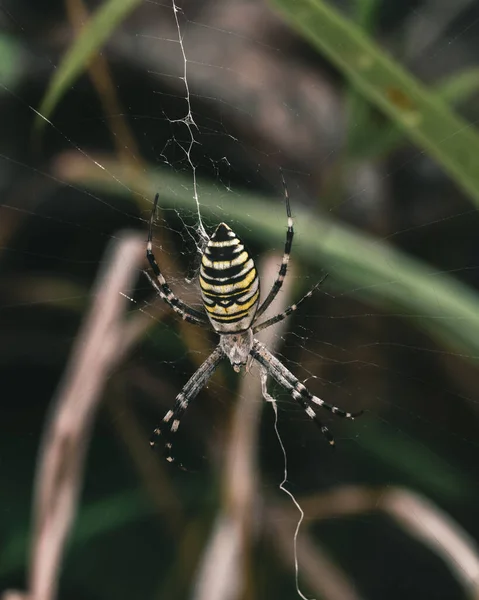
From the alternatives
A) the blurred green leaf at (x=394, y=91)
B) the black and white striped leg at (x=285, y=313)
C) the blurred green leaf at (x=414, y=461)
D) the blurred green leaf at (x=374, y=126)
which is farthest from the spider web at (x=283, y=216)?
the blurred green leaf at (x=394, y=91)

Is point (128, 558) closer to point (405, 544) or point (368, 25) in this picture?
point (405, 544)

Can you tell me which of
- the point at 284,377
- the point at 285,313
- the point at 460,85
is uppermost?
the point at 460,85

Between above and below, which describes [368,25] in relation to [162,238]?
above

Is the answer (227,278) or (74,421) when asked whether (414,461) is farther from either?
(74,421)

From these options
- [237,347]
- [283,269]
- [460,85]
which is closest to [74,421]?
[237,347]

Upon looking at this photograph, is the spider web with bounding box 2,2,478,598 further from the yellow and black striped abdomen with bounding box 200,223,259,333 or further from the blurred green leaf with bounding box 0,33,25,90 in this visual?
the yellow and black striped abdomen with bounding box 200,223,259,333

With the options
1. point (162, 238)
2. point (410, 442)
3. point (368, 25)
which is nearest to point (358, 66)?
point (368, 25)

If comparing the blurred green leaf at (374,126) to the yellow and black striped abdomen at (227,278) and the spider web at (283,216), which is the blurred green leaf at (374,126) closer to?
the spider web at (283,216)
